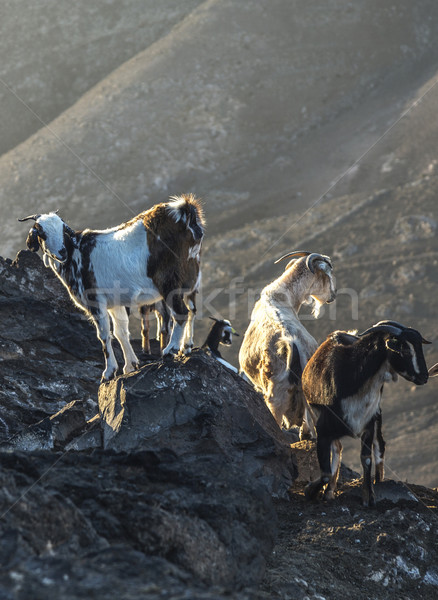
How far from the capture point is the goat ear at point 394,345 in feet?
27.0

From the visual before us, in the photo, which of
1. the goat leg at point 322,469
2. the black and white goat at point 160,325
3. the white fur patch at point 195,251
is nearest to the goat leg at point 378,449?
the goat leg at point 322,469

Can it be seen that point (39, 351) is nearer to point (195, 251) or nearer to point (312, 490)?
point (195, 251)

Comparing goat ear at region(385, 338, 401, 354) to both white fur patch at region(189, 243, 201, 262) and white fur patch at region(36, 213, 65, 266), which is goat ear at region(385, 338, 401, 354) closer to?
white fur patch at region(189, 243, 201, 262)

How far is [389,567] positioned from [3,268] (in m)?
8.83

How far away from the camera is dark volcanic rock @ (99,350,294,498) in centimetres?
831

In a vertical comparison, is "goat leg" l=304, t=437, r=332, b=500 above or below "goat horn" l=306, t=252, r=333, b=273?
below

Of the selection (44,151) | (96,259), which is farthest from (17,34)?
(96,259)

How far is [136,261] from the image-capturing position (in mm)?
9203

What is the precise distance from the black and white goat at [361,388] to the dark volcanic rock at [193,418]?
0.65 metres

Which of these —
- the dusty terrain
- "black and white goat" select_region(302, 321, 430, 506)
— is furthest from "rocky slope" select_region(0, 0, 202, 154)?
"black and white goat" select_region(302, 321, 430, 506)

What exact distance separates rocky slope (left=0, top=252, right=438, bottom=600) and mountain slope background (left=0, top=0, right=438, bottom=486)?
13.9 meters

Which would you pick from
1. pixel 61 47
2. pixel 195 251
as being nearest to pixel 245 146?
pixel 61 47

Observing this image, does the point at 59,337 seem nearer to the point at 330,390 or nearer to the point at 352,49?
the point at 330,390

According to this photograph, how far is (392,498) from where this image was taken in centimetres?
866
